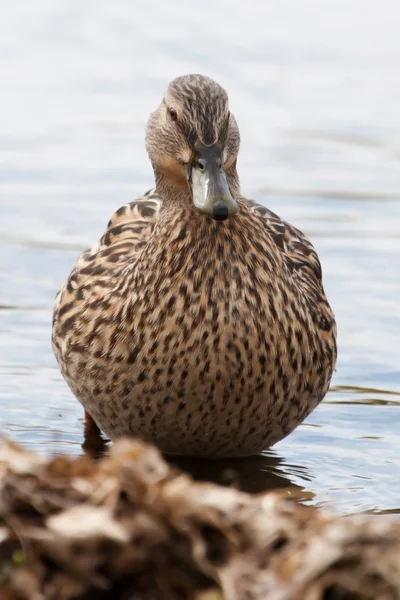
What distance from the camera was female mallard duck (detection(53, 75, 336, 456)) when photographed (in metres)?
6.30

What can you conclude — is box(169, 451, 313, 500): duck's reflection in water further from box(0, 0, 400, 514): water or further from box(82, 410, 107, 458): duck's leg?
box(82, 410, 107, 458): duck's leg

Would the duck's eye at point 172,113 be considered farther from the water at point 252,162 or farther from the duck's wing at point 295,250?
the water at point 252,162

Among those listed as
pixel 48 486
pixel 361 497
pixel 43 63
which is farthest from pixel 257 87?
pixel 48 486

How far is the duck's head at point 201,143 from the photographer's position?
606cm

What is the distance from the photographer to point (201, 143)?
20.5ft

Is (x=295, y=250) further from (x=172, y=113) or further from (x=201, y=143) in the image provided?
(x=201, y=143)

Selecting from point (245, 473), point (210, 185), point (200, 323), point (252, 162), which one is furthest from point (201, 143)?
point (252, 162)

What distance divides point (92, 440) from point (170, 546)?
3.75m

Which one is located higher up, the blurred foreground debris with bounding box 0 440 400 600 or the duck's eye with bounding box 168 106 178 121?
the duck's eye with bounding box 168 106 178 121

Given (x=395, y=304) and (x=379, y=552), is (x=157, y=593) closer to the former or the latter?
(x=379, y=552)

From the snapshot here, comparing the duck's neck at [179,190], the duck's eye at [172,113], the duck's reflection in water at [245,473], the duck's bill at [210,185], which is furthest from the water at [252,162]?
the duck's eye at [172,113]

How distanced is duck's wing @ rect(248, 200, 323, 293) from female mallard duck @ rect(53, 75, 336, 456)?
1.36 ft

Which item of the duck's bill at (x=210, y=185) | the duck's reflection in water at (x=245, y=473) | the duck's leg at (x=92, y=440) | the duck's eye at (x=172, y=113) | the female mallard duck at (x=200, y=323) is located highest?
the duck's eye at (x=172, y=113)

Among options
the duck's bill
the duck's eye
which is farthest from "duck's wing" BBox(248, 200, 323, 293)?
the duck's bill
